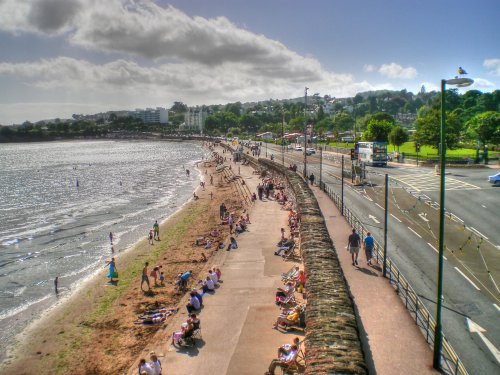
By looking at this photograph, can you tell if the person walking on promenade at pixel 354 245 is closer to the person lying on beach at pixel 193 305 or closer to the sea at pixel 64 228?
the person lying on beach at pixel 193 305

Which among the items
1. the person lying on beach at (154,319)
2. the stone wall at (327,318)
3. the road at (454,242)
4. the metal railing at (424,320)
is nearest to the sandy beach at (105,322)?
the person lying on beach at (154,319)

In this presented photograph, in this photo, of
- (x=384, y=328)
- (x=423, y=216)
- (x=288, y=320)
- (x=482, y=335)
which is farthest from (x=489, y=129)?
(x=288, y=320)

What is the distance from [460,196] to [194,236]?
74.0ft

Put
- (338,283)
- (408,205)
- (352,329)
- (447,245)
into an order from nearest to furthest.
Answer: (352,329) → (338,283) → (447,245) → (408,205)

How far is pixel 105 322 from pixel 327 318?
12.3m

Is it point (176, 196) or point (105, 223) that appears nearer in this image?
point (105, 223)

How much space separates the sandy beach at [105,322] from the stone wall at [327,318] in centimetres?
727

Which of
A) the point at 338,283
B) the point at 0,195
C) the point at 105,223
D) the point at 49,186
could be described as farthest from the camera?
the point at 49,186

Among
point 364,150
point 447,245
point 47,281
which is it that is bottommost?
point 47,281

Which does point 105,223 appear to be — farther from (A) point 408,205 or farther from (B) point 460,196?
(B) point 460,196

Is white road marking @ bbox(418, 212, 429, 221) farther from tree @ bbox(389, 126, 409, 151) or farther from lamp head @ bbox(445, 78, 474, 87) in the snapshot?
tree @ bbox(389, 126, 409, 151)

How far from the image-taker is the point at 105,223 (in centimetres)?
4150

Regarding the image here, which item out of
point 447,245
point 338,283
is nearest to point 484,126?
point 447,245

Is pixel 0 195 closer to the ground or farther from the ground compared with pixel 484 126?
closer to the ground
